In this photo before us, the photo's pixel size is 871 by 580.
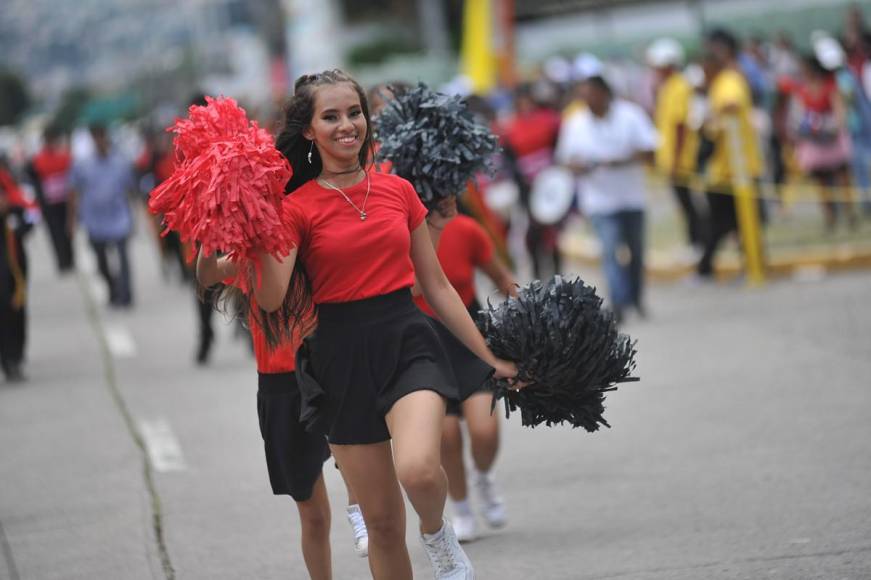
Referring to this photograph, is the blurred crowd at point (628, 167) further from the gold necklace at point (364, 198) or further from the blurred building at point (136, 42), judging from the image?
the blurred building at point (136, 42)

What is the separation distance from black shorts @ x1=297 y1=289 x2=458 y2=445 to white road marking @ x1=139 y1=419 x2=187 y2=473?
149 inches

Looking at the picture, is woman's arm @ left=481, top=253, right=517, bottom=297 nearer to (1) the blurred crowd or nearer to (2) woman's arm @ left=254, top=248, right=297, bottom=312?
(1) the blurred crowd

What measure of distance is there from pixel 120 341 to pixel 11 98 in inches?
3663

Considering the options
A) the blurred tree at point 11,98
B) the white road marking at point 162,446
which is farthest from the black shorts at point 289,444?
the blurred tree at point 11,98

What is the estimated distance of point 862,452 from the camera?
7.60 metres

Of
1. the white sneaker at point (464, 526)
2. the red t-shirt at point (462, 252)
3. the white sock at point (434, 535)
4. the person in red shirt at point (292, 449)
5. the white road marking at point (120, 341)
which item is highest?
the red t-shirt at point (462, 252)

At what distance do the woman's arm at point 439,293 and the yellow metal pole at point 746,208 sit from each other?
9028mm

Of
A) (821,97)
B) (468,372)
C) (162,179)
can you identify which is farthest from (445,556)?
(162,179)

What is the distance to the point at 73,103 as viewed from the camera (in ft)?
330

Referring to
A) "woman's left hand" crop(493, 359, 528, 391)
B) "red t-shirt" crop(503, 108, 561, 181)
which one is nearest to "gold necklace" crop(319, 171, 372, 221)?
"woman's left hand" crop(493, 359, 528, 391)

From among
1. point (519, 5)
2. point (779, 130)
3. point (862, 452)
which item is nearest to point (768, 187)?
point (779, 130)

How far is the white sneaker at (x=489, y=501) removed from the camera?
6746 millimetres

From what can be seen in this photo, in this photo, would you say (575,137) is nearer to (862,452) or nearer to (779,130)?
(862,452)

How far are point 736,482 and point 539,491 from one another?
3.06 ft
